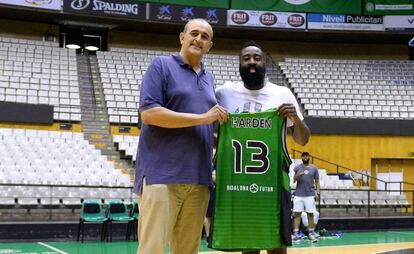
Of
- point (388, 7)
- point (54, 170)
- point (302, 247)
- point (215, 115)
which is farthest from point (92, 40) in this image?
point (215, 115)

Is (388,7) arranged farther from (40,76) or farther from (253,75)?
(253,75)

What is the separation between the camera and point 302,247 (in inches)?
355

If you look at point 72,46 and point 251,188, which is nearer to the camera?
point 251,188

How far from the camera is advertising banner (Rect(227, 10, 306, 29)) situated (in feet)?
72.1

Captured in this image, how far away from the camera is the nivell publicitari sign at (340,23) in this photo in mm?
22469

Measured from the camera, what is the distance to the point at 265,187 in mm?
3096

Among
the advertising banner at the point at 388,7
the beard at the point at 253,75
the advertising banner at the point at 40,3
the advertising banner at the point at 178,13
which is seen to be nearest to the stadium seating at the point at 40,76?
the advertising banner at the point at 40,3

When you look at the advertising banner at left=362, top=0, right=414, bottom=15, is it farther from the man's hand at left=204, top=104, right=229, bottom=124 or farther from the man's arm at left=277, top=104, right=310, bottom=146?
the man's hand at left=204, top=104, right=229, bottom=124

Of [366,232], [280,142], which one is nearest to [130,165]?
[366,232]

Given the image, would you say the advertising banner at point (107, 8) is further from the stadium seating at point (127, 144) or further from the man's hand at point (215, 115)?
the man's hand at point (215, 115)

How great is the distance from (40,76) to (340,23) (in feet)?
42.5

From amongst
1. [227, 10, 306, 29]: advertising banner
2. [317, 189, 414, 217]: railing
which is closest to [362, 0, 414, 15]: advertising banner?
[227, 10, 306, 29]: advertising banner

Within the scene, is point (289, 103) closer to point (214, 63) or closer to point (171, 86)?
point (171, 86)

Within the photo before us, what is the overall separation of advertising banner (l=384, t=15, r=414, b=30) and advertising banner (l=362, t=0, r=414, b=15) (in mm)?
205
